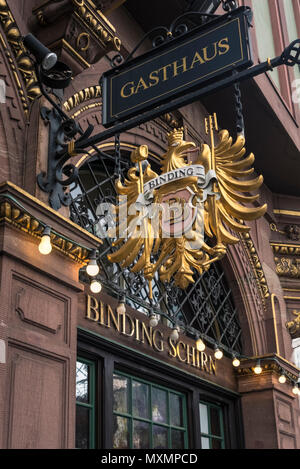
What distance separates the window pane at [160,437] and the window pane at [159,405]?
0.09 metres

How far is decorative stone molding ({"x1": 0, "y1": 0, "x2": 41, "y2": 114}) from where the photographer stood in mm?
5555

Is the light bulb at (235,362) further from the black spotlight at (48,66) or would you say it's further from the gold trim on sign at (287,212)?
the black spotlight at (48,66)

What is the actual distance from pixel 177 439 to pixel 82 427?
2003 mm

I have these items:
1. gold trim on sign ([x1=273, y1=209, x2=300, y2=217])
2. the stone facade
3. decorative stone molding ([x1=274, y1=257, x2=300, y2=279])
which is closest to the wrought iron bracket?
the stone facade

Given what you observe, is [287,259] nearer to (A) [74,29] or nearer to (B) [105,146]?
(B) [105,146]

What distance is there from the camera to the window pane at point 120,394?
6953mm

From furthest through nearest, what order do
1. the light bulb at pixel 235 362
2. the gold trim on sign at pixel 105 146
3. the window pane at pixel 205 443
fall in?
the light bulb at pixel 235 362
the window pane at pixel 205 443
the gold trim on sign at pixel 105 146

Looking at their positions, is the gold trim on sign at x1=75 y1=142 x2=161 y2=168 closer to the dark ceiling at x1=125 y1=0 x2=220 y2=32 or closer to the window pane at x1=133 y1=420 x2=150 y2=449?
the dark ceiling at x1=125 y1=0 x2=220 y2=32

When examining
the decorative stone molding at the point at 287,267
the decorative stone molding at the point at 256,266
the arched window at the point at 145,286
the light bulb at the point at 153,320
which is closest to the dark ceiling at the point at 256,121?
the decorative stone molding at the point at 287,267

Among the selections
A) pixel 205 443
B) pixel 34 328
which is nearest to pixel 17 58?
pixel 34 328

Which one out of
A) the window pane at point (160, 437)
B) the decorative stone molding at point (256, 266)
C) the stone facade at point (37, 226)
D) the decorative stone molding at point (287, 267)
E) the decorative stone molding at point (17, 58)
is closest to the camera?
the stone facade at point (37, 226)

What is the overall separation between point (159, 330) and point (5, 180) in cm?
344

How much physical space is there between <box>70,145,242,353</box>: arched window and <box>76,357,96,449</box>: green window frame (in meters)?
0.85

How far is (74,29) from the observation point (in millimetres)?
5918
